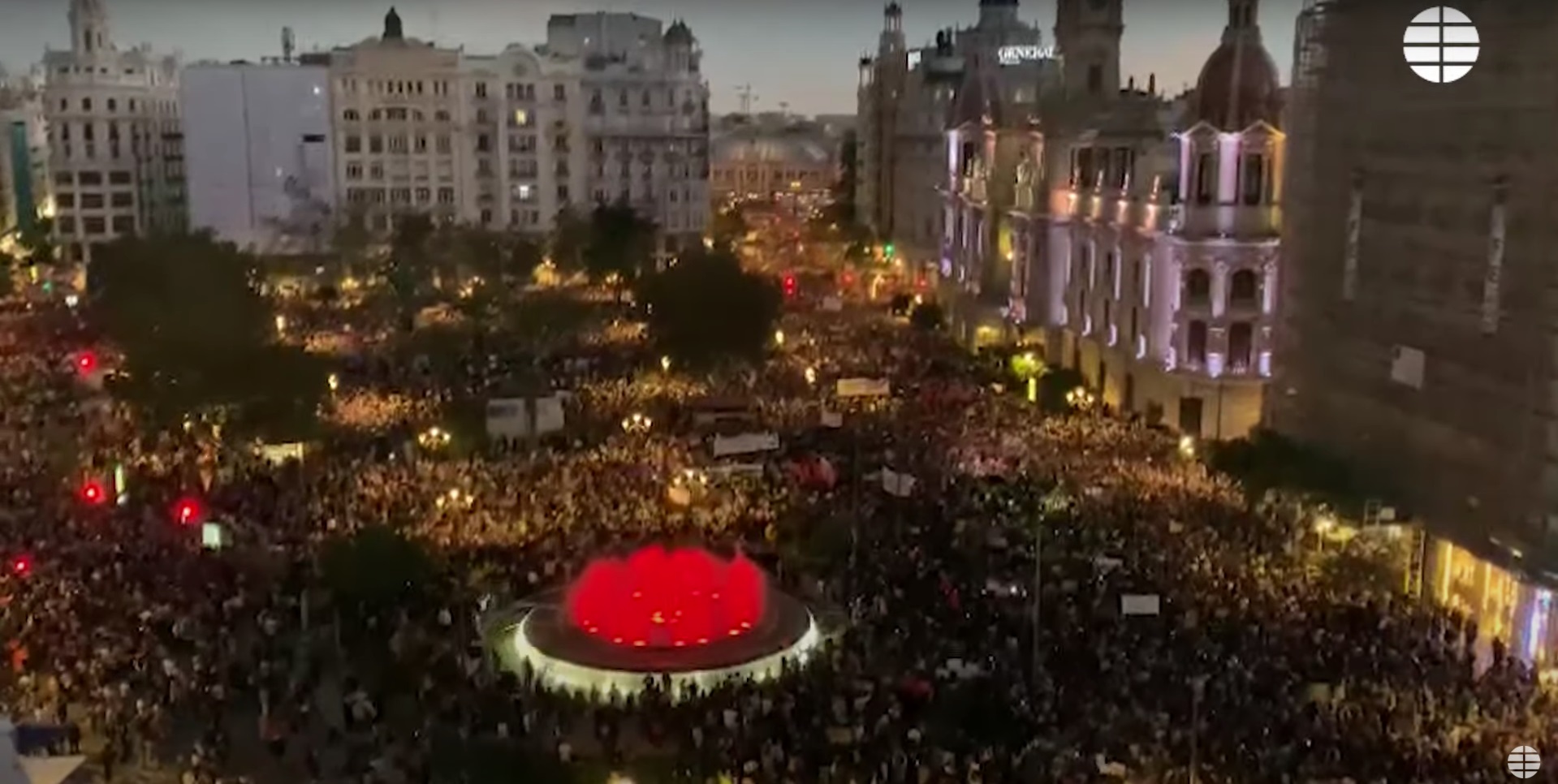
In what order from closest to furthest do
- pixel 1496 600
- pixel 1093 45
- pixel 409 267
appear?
pixel 1496 600 < pixel 1093 45 < pixel 409 267

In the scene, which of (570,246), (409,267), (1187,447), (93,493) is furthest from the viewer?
(570,246)

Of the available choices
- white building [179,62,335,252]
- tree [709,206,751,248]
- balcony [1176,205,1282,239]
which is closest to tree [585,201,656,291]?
tree [709,206,751,248]

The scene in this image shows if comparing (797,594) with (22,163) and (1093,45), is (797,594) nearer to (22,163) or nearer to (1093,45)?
(1093,45)

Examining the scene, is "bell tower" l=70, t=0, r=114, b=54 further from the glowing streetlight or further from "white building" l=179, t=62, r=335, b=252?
the glowing streetlight

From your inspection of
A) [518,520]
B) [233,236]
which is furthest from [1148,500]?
[233,236]

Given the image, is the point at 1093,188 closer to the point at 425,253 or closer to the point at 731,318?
the point at 731,318

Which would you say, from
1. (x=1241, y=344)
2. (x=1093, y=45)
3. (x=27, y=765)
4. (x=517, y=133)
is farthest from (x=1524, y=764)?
(x=517, y=133)
